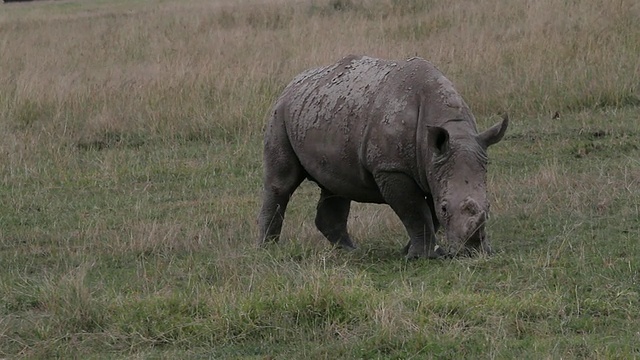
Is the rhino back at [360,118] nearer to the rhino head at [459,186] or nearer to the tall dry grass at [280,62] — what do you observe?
the rhino head at [459,186]

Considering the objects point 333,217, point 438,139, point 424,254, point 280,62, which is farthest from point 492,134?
point 280,62

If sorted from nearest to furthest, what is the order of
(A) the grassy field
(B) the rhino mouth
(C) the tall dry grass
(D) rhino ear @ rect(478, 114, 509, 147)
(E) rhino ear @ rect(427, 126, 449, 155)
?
1. (A) the grassy field
2. (B) the rhino mouth
3. (E) rhino ear @ rect(427, 126, 449, 155)
4. (D) rhino ear @ rect(478, 114, 509, 147)
5. (C) the tall dry grass

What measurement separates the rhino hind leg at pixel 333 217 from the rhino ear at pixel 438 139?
1.41 meters

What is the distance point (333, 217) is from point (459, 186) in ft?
5.09

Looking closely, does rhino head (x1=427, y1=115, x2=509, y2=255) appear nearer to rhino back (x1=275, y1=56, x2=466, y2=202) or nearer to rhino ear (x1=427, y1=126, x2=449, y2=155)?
rhino ear (x1=427, y1=126, x2=449, y2=155)

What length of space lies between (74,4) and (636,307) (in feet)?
110

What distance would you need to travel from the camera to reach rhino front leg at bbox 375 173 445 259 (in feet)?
24.3

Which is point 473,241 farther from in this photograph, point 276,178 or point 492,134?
point 276,178

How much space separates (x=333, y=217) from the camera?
27.2 feet

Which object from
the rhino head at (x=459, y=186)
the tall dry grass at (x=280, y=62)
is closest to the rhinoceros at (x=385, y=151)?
the rhino head at (x=459, y=186)

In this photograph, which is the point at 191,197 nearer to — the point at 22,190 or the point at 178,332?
the point at 22,190

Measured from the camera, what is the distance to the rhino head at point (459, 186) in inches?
271

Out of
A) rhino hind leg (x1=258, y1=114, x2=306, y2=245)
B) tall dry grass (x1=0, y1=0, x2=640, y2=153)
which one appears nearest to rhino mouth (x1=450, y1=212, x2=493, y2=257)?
rhino hind leg (x1=258, y1=114, x2=306, y2=245)

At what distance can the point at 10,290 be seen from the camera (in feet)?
22.9
